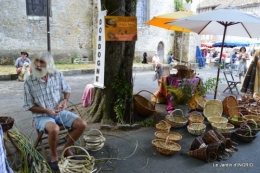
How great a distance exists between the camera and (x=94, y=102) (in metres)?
4.55

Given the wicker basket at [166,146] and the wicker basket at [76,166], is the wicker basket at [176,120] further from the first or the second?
the wicker basket at [76,166]

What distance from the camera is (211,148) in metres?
3.13

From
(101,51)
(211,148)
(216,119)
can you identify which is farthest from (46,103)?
(216,119)

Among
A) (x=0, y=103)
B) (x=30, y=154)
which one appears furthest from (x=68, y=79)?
(x=30, y=154)

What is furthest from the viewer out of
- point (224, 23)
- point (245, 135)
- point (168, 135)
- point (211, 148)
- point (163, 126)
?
point (224, 23)

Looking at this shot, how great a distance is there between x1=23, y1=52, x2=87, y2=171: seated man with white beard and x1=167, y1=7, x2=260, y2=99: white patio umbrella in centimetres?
295

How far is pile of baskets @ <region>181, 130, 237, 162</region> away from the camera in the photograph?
3.11 m

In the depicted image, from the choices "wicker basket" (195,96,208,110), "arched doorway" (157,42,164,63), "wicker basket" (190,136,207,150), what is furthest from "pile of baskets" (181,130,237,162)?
"arched doorway" (157,42,164,63)

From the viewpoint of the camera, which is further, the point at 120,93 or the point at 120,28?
the point at 120,93

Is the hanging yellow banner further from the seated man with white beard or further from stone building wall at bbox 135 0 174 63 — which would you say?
stone building wall at bbox 135 0 174 63

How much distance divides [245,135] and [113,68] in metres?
2.64

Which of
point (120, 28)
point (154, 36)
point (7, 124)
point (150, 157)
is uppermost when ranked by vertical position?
point (154, 36)

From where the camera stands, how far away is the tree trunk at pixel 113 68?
4.07 meters

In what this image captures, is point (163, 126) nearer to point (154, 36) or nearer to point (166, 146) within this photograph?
point (166, 146)
